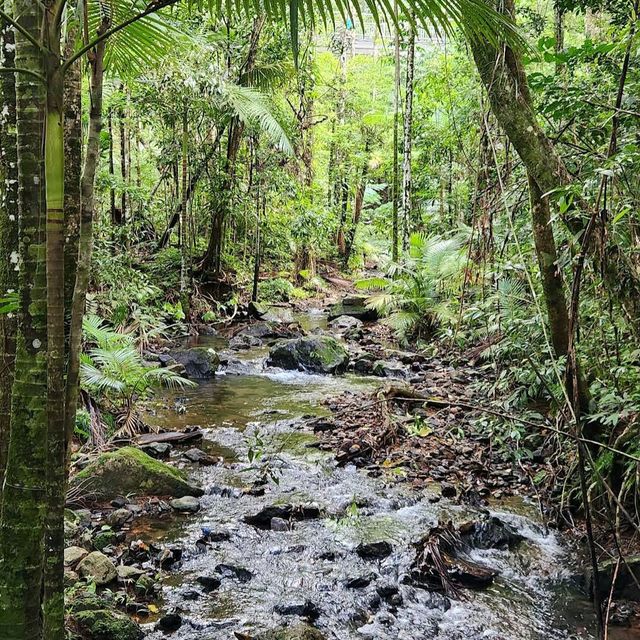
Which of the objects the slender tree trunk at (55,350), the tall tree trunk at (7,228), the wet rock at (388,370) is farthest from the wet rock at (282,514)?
the wet rock at (388,370)

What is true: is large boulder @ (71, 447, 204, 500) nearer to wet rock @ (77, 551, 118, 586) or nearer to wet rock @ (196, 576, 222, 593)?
wet rock @ (77, 551, 118, 586)

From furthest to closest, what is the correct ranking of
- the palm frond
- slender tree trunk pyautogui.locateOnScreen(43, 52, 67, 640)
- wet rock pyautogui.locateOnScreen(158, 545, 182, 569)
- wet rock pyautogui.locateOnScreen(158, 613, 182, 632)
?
the palm frond
wet rock pyautogui.locateOnScreen(158, 545, 182, 569)
wet rock pyautogui.locateOnScreen(158, 613, 182, 632)
slender tree trunk pyautogui.locateOnScreen(43, 52, 67, 640)

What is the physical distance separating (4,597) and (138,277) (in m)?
9.22

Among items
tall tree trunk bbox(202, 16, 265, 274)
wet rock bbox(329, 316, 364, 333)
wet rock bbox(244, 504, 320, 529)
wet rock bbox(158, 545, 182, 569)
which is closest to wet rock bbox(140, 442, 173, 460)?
wet rock bbox(244, 504, 320, 529)

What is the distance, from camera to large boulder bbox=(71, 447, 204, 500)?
5.01 metres

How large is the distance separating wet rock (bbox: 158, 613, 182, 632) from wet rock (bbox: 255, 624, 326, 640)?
0.41 meters

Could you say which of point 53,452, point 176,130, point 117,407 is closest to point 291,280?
point 176,130

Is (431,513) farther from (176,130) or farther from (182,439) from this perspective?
(176,130)

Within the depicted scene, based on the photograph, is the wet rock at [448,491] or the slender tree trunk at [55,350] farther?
the wet rock at [448,491]

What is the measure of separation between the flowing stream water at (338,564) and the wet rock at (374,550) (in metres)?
0.05

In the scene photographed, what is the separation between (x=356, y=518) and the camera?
16.2 feet

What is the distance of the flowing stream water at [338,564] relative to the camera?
11.8 feet

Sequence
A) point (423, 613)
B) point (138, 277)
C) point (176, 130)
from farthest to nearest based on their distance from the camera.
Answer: point (176, 130), point (138, 277), point (423, 613)

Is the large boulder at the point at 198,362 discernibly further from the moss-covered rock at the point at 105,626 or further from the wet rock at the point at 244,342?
the moss-covered rock at the point at 105,626
